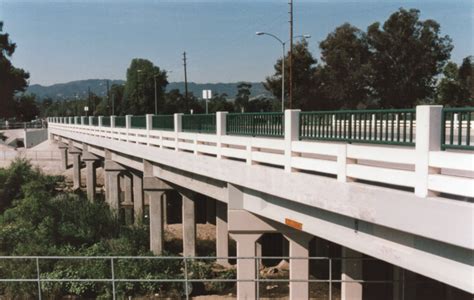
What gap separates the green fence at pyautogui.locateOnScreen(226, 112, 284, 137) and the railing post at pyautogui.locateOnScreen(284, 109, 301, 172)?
809 millimetres

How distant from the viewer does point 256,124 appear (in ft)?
35.5

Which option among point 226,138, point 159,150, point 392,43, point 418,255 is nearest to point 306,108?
point 392,43

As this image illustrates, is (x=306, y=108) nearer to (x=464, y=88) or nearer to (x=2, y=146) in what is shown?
(x=464, y=88)

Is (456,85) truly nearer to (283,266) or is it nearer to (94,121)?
(94,121)

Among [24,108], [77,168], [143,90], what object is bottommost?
[77,168]

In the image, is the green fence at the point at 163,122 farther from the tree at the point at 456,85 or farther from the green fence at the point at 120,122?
the tree at the point at 456,85

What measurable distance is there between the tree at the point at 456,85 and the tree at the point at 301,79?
13.3m

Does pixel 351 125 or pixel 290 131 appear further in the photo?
pixel 290 131

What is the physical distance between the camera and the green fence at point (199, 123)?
1353 cm

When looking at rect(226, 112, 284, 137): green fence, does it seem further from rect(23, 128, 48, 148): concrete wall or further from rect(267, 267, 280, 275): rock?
rect(23, 128, 48, 148): concrete wall

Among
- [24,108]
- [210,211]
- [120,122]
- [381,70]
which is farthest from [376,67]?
[24,108]

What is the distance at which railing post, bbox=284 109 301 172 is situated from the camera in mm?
8852

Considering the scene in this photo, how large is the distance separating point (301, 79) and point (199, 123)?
40.6 meters

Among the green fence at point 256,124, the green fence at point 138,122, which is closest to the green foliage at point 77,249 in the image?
the green fence at point 138,122
